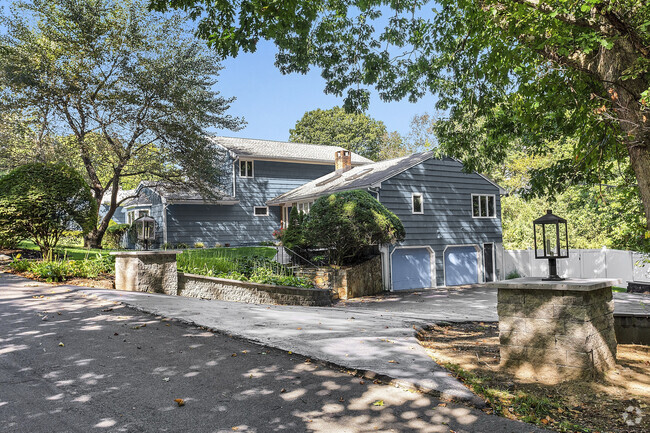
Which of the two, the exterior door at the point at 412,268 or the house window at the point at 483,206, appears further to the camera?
the house window at the point at 483,206

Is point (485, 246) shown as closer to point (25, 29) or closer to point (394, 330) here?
point (394, 330)

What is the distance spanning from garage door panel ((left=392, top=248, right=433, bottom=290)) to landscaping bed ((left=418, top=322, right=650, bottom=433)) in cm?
1340

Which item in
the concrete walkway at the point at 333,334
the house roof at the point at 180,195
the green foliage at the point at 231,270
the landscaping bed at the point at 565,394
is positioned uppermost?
the house roof at the point at 180,195

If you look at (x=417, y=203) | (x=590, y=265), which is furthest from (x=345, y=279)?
(x=590, y=265)

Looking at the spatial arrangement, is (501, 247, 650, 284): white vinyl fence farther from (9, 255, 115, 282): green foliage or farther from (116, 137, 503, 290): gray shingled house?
(9, 255, 115, 282): green foliage

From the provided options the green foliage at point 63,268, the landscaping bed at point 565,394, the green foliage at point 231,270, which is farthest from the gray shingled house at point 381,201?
the landscaping bed at point 565,394

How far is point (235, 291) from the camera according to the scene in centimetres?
1108

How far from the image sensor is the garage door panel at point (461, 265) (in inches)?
849

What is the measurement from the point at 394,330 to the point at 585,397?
3211mm

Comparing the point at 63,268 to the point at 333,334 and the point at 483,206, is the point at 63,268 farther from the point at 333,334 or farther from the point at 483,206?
the point at 483,206

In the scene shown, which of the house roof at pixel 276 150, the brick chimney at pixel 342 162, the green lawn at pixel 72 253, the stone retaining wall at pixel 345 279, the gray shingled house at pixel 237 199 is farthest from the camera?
the house roof at pixel 276 150

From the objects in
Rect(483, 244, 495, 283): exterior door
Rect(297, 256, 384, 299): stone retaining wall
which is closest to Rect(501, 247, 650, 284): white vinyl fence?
Rect(483, 244, 495, 283): exterior door

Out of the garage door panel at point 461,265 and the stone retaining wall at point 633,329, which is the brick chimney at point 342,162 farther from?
the stone retaining wall at point 633,329

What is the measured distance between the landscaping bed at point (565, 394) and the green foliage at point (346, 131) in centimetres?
4859
